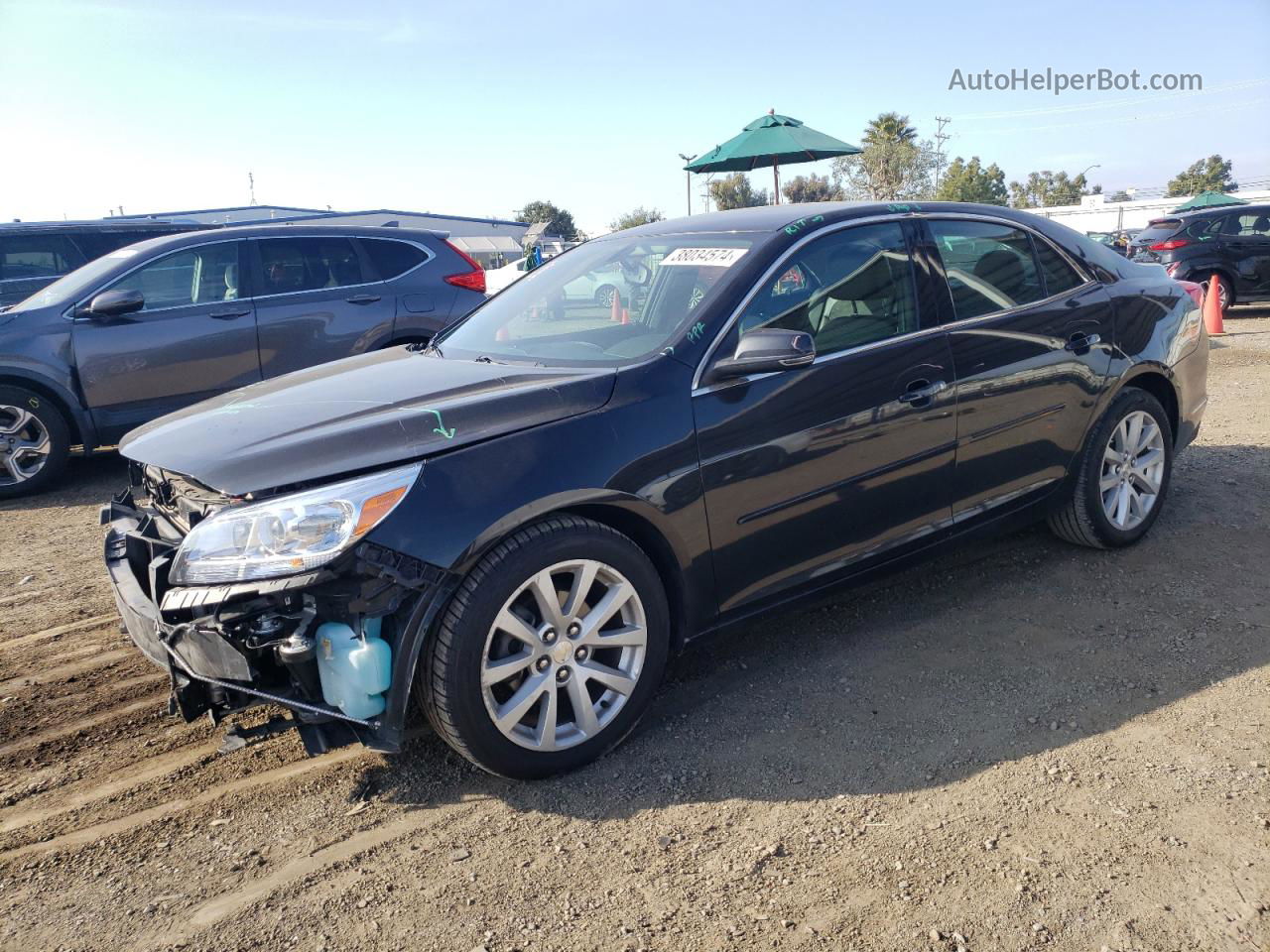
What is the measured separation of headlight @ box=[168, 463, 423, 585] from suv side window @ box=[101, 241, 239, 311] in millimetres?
5124

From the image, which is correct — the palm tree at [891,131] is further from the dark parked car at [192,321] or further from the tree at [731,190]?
the dark parked car at [192,321]

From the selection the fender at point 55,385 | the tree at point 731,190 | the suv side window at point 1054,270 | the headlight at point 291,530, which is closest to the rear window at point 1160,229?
the suv side window at point 1054,270

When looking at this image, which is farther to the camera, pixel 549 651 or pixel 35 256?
pixel 35 256

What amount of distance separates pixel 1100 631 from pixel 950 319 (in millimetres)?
1393

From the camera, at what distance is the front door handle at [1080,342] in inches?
168

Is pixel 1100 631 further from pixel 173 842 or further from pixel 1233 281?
pixel 1233 281

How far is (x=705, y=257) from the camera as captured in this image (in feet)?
12.0

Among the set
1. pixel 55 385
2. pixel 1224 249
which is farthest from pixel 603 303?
pixel 1224 249

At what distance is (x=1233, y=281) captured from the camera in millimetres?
14094

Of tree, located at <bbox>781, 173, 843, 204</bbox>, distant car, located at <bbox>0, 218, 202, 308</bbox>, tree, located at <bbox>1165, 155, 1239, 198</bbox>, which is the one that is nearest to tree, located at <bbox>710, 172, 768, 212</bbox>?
tree, located at <bbox>781, 173, 843, 204</bbox>

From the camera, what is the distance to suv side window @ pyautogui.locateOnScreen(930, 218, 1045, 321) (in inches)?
157

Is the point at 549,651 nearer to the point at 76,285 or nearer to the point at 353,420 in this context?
the point at 353,420

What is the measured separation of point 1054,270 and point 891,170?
4624cm

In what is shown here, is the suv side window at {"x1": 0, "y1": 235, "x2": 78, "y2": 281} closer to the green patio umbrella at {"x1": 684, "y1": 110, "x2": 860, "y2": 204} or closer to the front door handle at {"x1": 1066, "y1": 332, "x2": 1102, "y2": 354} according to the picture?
the green patio umbrella at {"x1": 684, "y1": 110, "x2": 860, "y2": 204}
